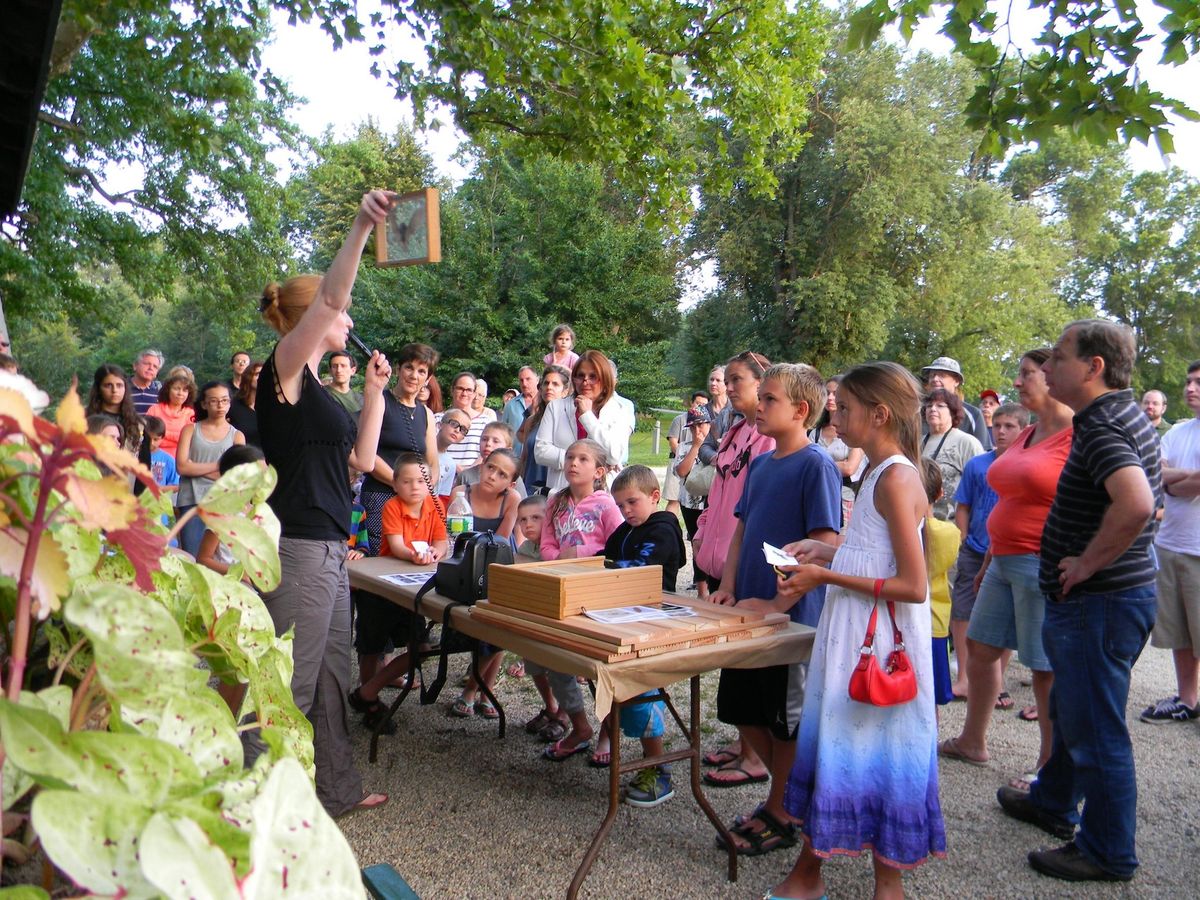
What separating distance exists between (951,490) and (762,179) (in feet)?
16.7

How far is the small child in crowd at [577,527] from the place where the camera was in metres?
4.27

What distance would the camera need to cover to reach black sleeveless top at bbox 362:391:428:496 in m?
5.11

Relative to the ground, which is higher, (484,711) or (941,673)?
(941,673)

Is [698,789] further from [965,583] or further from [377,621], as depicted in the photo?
[965,583]

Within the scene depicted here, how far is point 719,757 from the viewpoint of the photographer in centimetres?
419

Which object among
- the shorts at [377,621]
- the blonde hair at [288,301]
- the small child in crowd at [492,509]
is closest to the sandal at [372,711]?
the shorts at [377,621]

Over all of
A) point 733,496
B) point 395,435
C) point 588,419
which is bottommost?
point 733,496

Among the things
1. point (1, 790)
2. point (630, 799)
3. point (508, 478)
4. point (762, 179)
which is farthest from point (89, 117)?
point (1, 790)

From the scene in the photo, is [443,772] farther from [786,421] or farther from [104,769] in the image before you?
[104,769]

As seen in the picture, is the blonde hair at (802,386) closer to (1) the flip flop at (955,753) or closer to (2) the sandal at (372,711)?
(1) the flip flop at (955,753)

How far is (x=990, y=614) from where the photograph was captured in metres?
4.11

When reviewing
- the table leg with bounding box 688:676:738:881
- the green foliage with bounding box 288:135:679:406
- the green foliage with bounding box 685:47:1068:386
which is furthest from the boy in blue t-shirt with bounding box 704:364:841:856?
the green foliage with bounding box 685:47:1068:386

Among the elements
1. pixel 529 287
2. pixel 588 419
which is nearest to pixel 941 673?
pixel 588 419

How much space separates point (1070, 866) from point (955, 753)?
117cm
